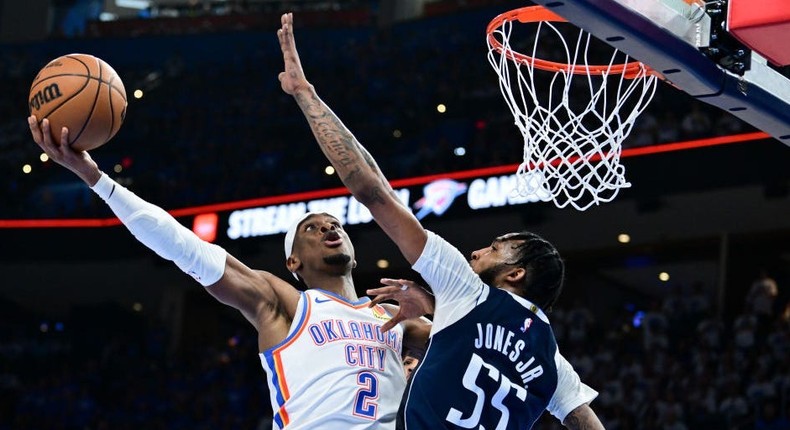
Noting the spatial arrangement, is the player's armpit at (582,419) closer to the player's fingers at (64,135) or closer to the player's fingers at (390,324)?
the player's fingers at (390,324)

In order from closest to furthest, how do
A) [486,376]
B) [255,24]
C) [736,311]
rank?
1. [486,376]
2. [736,311]
3. [255,24]

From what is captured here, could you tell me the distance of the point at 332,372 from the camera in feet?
14.0

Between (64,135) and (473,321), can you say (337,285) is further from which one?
(64,135)

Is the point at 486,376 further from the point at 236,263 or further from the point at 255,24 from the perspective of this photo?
the point at 255,24

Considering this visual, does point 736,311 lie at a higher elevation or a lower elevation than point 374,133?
lower

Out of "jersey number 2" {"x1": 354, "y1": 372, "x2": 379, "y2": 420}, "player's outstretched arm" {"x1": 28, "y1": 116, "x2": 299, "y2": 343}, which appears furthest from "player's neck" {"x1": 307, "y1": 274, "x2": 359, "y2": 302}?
"jersey number 2" {"x1": 354, "y1": 372, "x2": 379, "y2": 420}

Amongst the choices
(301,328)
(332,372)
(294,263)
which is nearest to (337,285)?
(294,263)

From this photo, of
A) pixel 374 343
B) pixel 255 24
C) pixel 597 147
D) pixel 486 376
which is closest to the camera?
pixel 486 376

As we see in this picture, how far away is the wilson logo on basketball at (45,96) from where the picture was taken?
427 centimetres

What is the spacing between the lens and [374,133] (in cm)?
1927

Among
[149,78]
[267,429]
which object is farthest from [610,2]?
[149,78]

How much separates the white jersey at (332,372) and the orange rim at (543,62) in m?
1.49

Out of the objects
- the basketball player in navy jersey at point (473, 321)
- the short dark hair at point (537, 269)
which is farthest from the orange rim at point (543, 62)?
the basketball player in navy jersey at point (473, 321)

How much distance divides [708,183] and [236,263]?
38.7 feet
